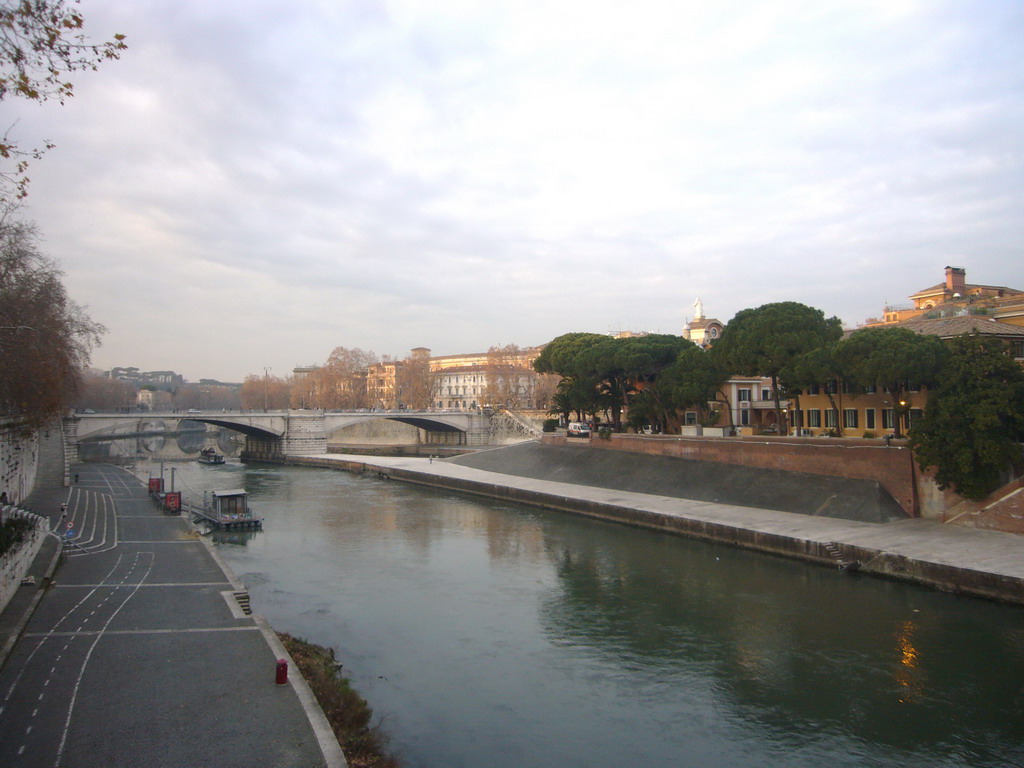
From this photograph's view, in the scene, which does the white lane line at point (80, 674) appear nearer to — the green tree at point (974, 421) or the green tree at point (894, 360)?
the green tree at point (974, 421)

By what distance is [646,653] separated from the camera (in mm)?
15203

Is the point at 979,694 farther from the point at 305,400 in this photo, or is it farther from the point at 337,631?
the point at 305,400

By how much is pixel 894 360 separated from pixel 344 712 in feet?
76.3

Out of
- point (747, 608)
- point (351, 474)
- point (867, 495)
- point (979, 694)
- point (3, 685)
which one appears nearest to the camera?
point (3, 685)

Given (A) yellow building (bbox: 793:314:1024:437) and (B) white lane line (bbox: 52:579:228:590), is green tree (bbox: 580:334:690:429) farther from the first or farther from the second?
(B) white lane line (bbox: 52:579:228:590)

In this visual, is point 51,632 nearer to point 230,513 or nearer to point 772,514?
point 230,513

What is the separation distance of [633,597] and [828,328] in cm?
1960

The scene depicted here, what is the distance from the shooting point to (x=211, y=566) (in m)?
19.0

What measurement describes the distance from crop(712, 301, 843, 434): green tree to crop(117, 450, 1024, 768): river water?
434 inches

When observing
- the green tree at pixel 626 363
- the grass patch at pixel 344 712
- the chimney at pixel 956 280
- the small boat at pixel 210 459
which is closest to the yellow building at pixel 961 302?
the chimney at pixel 956 280

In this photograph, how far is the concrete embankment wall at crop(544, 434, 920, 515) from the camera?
2505 cm

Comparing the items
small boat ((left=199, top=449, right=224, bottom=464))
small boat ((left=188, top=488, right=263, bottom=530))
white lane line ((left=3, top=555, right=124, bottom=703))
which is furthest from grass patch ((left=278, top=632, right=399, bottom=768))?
small boat ((left=199, top=449, right=224, bottom=464))

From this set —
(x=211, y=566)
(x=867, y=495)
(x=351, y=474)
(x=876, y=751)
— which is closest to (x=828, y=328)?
(x=867, y=495)

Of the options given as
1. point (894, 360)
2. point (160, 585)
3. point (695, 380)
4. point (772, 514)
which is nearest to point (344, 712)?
point (160, 585)
